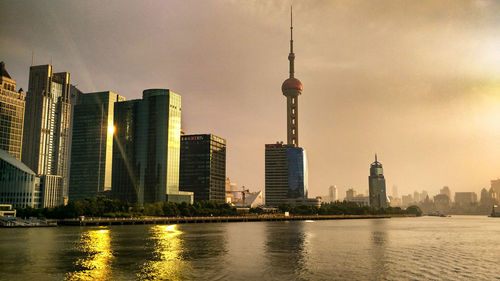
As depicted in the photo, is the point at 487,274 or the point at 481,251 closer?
the point at 487,274

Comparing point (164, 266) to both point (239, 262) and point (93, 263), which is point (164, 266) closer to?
point (93, 263)

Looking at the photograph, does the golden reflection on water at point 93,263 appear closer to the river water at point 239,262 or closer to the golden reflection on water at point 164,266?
the river water at point 239,262

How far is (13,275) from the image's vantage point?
67.4 m

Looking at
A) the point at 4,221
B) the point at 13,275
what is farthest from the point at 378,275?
the point at 4,221

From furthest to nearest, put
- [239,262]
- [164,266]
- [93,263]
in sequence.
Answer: [239,262] < [93,263] < [164,266]

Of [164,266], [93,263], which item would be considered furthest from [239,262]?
[93,263]

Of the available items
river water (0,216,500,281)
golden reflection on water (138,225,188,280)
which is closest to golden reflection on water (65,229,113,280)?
river water (0,216,500,281)

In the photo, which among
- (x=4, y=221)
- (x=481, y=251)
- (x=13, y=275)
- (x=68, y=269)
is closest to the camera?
(x=13, y=275)

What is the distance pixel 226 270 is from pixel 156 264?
13.8 metres

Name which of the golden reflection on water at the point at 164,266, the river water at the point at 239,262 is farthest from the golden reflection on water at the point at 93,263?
the golden reflection on water at the point at 164,266

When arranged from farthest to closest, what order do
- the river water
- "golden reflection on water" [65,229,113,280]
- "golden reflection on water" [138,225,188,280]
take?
the river water
"golden reflection on water" [138,225,188,280]
"golden reflection on water" [65,229,113,280]

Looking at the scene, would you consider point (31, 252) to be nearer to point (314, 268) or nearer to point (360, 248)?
point (314, 268)

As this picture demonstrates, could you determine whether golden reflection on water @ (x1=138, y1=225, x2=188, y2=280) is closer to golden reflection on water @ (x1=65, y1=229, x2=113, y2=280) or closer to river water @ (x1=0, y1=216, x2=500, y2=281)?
river water @ (x1=0, y1=216, x2=500, y2=281)

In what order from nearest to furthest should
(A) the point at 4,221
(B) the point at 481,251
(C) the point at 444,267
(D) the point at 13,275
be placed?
(D) the point at 13,275
(C) the point at 444,267
(B) the point at 481,251
(A) the point at 4,221
